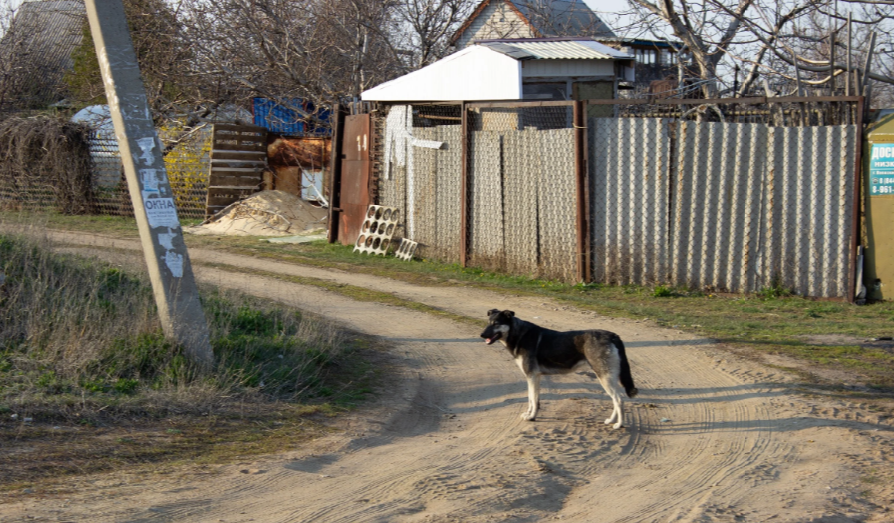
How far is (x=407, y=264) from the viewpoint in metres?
14.1

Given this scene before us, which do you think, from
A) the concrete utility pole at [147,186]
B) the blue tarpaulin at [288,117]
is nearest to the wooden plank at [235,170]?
the blue tarpaulin at [288,117]

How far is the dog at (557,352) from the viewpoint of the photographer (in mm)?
6125

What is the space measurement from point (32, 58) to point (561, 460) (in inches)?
1213

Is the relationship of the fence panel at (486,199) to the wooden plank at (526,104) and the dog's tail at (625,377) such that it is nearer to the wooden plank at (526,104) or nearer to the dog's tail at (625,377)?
the wooden plank at (526,104)

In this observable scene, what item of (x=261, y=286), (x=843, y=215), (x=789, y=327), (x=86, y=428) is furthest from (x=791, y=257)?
(x=86, y=428)

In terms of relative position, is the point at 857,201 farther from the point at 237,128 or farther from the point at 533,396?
the point at 237,128

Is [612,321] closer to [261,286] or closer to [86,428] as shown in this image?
[261,286]

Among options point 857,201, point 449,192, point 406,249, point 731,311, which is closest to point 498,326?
point 731,311

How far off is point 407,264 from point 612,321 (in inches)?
209

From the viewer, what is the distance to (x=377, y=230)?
15141 mm

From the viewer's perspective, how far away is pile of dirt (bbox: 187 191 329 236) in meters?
18.4

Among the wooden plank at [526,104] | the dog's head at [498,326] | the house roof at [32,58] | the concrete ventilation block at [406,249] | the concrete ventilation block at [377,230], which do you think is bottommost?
the dog's head at [498,326]

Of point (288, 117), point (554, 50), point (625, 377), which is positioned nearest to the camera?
point (625, 377)

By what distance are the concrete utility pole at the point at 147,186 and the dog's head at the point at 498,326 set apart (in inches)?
95.5
